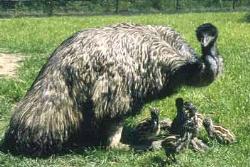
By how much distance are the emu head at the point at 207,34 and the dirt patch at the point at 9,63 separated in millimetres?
3830

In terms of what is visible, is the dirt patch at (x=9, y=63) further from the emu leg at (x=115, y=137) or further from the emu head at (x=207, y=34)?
the emu head at (x=207, y=34)

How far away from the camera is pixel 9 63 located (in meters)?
9.09

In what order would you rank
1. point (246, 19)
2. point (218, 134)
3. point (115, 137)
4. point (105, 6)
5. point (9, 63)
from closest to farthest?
point (115, 137), point (218, 134), point (9, 63), point (246, 19), point (105, 6)

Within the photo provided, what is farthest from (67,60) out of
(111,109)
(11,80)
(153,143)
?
(11,80)

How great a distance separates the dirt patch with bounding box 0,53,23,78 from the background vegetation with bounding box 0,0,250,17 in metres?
16.3

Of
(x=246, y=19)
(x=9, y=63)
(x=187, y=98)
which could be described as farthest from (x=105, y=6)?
(x=187, y=98)

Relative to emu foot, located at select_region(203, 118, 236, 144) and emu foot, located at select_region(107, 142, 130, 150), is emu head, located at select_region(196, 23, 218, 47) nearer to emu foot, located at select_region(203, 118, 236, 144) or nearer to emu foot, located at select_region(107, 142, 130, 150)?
emu foot, located at select_region(203, 118, 236, 144)

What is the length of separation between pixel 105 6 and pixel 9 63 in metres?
19.9

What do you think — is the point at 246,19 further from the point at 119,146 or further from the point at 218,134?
the point at 119,146

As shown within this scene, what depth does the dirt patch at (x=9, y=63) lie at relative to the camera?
836 centimetres

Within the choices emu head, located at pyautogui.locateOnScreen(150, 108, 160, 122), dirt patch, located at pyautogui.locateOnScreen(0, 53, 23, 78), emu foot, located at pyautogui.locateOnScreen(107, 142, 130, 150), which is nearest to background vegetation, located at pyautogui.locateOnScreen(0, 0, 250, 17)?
dirt patch, located at pyautogui.locateOnScreen(0, 53, 23, 78)

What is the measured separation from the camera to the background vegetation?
2689 cm

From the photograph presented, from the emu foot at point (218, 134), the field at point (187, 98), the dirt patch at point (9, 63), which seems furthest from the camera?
the dirt patch at point (9, 63)

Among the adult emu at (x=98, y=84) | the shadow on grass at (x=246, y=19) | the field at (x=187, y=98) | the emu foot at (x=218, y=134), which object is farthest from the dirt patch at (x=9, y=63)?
the shadow on grass at (x=246, y=19)
